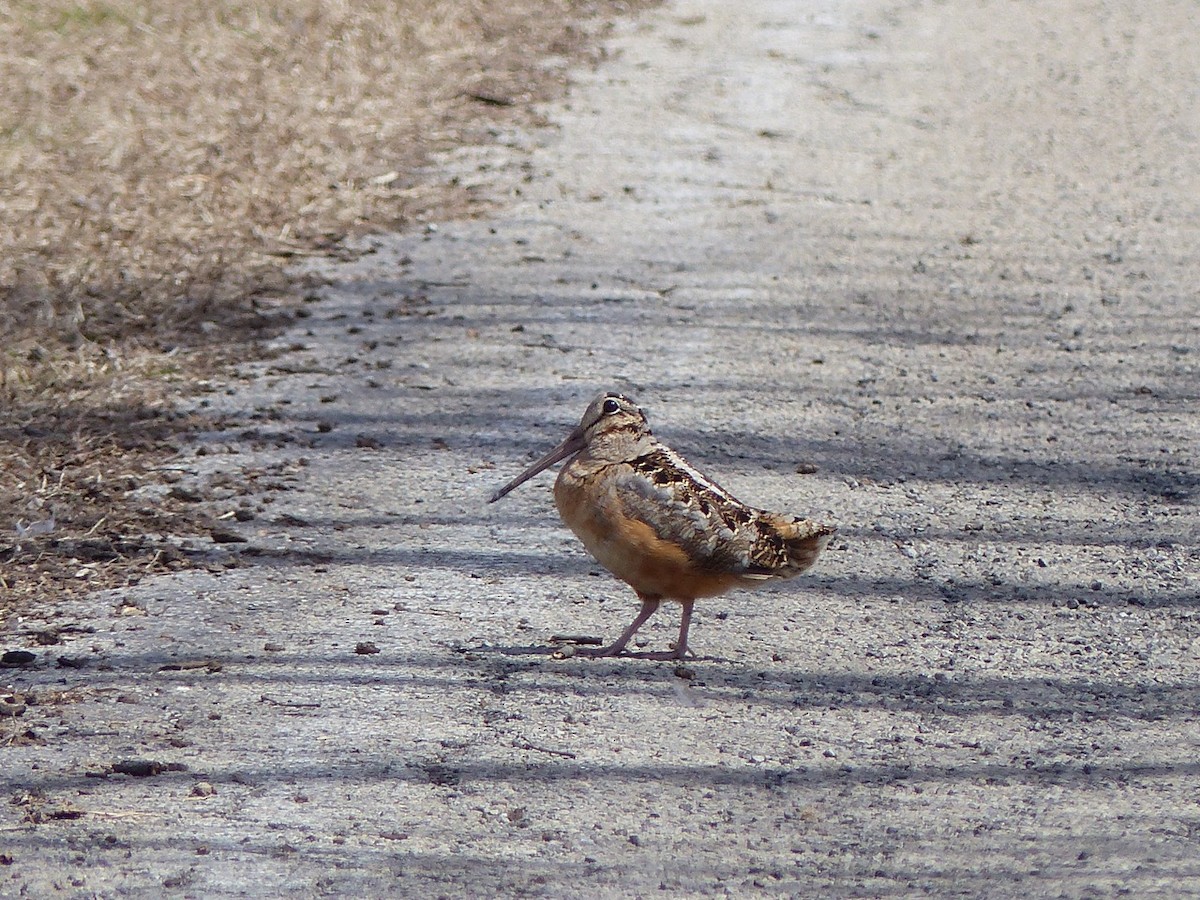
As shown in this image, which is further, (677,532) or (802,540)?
(802,540)

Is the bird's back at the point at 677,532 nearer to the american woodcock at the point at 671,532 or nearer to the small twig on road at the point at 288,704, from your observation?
the american woodcock at the point at 671,532

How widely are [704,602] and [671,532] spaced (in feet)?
2.53

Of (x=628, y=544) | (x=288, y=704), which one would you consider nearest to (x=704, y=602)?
(x=628, y=544)

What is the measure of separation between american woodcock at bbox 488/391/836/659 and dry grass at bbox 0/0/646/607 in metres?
1.53

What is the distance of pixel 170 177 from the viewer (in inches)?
328

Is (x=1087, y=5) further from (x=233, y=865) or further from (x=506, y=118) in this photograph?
(x=233, y=865)

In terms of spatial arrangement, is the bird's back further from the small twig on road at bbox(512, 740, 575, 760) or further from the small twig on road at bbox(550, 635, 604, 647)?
the small twig on road at bbox(512, 740, 575, 760)

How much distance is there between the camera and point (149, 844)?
359cm

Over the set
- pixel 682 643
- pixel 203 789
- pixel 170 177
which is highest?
pixel 170 177

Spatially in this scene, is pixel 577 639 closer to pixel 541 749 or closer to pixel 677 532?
pixel 677 532

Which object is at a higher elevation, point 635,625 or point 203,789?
point 635,625

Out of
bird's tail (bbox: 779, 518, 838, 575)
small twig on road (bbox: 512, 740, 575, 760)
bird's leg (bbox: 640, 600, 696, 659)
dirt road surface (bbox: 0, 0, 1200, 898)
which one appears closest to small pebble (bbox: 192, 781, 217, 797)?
dirt road surface (bbox: 0, 0, 1200, 898)

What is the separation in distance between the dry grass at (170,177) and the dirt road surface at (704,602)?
1.13 feet

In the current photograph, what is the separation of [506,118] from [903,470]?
16.1 feet
